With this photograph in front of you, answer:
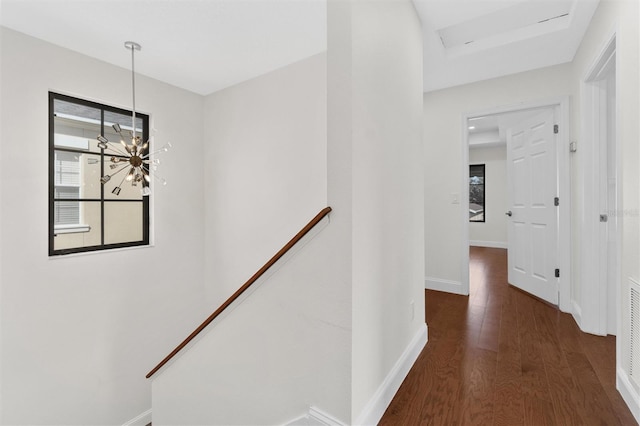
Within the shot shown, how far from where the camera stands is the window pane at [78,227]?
278 cm

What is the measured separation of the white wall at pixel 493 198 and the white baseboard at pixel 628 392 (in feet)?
20.2

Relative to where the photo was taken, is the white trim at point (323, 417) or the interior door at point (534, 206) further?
the interior door at point (534, 206)

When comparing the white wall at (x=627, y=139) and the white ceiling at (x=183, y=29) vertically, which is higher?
the white ceiling at (x=183, y=29)

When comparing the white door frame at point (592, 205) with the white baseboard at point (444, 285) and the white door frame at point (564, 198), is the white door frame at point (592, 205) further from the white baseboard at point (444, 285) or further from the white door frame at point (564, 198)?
the white baseboard at point (444, 285)

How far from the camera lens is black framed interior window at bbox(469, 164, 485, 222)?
7.54 m

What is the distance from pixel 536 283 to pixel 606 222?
1.19m

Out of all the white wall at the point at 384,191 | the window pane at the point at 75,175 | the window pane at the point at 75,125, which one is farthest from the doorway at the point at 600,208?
the window pane at the point at 75,125

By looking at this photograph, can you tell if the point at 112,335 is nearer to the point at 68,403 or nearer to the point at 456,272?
the point at 68,403

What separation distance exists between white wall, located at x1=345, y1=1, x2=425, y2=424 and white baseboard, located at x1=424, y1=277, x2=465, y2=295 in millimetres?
1511

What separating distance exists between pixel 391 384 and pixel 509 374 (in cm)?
82

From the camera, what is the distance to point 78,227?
2.94 m

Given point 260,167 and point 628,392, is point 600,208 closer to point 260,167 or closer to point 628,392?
point 628,392

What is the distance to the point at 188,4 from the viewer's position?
6.93 feet

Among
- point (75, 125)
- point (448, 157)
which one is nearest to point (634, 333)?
point (448, 157)
